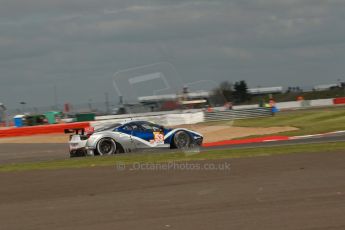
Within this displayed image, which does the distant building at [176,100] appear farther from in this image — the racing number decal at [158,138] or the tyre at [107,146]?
the tyre at [107,146]

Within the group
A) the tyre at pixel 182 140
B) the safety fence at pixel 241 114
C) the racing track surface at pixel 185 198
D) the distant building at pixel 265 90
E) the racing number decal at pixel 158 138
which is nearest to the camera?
the racing track surface at pixel 185 198

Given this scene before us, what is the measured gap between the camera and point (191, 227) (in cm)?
630

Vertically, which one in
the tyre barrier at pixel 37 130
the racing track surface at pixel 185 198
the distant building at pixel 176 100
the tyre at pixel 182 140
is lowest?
the racing track surface at pixel 185 198

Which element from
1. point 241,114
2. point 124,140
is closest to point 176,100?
point 124,140

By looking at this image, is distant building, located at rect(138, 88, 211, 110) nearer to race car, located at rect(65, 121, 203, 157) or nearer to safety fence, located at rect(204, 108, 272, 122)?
race car, located at rect(65, 121, 203, 157)

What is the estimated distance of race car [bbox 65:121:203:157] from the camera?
17125 mm

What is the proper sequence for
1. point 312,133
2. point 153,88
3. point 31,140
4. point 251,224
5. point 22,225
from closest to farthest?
point 251,224, point 22,225, point 153,88, point 312,133, point 31,140

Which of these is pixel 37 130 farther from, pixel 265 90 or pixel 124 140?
pixel 265 90

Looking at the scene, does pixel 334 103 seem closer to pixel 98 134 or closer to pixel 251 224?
pixel 98 134

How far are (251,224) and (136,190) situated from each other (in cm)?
294

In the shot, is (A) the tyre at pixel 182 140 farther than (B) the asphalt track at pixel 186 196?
Yes

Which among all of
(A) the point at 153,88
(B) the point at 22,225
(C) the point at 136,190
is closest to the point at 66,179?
(C) the point at 136,190

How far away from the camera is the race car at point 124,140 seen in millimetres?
17125

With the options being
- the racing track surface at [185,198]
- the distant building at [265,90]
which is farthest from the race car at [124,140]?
the distant building at [265,90]
